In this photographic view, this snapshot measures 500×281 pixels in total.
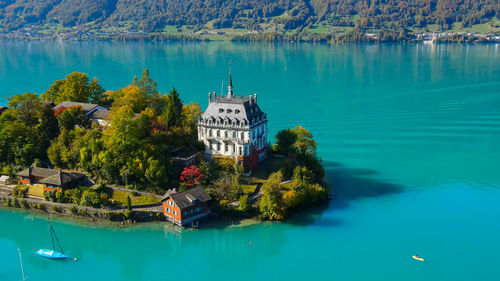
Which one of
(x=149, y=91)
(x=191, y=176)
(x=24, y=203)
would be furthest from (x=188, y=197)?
(x=149, y=91)

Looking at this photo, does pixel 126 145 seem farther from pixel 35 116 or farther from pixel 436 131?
pixel 436 131

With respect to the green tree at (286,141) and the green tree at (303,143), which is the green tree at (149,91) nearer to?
the green tree at (286,141)

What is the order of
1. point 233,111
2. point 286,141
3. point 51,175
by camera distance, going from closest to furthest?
point 51,175, point 233,111, point 286,141

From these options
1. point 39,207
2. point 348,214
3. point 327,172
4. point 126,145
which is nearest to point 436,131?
point 327,172

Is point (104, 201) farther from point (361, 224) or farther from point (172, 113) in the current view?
point (361, 224)

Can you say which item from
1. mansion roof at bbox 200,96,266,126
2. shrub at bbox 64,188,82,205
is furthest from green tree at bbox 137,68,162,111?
shrub at bbox 64,188,82,205

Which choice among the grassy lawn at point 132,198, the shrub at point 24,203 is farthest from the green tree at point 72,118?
the grassy lawn at point 132,198
